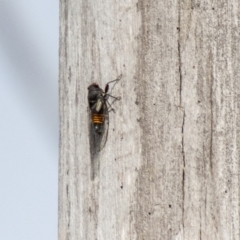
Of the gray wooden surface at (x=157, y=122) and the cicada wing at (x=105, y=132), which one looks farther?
the cicada wing at (x=105, y=132)

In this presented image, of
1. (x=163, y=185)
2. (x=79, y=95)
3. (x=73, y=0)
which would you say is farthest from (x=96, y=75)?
(x=163, y=185)

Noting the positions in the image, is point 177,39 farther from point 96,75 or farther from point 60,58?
point 60,58

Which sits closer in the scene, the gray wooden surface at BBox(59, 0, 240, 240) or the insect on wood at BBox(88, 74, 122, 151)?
the gray wooden surface at BBox(59, 0, 240, 240)

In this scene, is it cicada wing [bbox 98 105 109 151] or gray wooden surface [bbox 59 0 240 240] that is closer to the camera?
gray wooden surface [bbox 59 0 240 240]

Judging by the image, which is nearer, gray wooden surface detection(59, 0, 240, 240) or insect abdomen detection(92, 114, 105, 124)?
gray wooden surface detection(59, 0, 240, 240)

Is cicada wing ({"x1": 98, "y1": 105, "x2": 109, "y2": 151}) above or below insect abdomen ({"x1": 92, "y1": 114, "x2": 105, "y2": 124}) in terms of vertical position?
below

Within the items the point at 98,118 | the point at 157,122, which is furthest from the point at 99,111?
the point at 157,122

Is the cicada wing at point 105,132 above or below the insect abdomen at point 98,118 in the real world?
below
